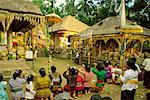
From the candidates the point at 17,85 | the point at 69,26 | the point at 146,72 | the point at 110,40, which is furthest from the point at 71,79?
the point at 69,26

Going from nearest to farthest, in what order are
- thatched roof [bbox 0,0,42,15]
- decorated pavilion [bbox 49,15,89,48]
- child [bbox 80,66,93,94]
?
child [bbox 80,66,93,94] → thatched roof [bbox 0,0,42,15] → decorated pavilion [bbox 49,15,89,48]

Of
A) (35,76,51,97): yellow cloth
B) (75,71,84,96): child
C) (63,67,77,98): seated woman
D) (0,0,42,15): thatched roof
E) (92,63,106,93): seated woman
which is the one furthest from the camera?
Result: (0,0,42,15): thatched roof

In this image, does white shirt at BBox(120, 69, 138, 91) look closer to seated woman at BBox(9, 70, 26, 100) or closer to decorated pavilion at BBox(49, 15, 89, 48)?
seated woman at BBox(9, 70, 26, 100)

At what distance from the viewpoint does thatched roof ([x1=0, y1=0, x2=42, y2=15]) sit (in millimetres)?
16078

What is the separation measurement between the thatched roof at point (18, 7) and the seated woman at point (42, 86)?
8816 millimetres

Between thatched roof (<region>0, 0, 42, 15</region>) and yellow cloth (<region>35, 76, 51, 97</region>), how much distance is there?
29.2ft

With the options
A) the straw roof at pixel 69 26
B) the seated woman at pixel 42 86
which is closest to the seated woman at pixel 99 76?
the seated woman at pixel 42 86

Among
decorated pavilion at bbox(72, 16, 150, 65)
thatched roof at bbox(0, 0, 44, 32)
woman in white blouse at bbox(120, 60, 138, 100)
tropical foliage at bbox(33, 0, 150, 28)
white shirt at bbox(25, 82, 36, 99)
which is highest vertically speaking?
tropical foliage at bbox(33, 0, 150, 28)

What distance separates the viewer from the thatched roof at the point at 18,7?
16.1m

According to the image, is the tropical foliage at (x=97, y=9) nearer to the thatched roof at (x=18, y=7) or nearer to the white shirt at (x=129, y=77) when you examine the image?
the thatched roof at (x=18, y=7)

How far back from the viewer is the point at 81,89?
10.0 metres

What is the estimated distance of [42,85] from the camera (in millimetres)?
8117

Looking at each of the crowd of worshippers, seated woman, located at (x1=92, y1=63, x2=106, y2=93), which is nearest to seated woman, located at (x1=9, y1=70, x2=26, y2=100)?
the crowd of worshippers

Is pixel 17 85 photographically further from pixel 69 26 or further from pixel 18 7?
pixel 69 26
